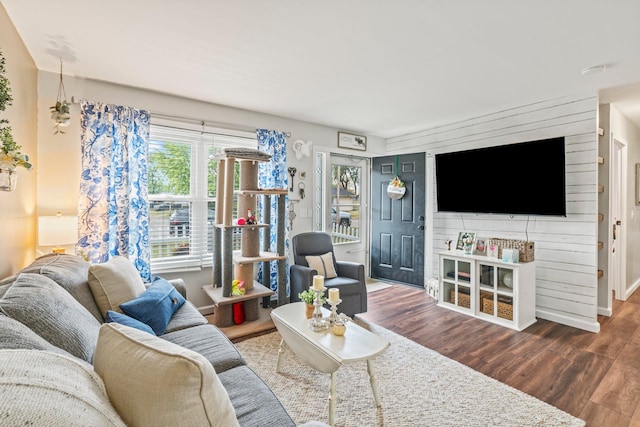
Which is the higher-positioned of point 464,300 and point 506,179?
point 506,179

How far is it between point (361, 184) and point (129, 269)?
3901mm

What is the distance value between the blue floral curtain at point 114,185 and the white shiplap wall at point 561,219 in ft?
12.7

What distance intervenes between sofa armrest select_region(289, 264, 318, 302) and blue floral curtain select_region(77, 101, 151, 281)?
1.49 meters

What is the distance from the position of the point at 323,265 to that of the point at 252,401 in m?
2.31

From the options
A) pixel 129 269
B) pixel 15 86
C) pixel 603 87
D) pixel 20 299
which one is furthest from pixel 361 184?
pixel 20 299

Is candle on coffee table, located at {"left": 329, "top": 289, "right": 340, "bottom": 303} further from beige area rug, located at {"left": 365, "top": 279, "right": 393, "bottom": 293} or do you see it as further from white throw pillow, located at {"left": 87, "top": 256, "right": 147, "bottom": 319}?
beige area rug, located at {"left": 365, "top": 279, "right": 393, "bottom": 293}

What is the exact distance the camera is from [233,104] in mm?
3688

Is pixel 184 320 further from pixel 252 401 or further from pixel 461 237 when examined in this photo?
pixel 461 237

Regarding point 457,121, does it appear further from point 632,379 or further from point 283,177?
point 632,379

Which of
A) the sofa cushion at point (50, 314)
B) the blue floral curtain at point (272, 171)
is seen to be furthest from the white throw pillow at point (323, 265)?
the sofa cushion at point (50, 314)

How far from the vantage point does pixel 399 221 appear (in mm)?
5059

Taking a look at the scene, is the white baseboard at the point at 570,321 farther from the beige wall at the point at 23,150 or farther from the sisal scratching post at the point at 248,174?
the beige wall at the point at 23,150

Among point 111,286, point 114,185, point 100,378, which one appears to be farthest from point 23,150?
point 100,378

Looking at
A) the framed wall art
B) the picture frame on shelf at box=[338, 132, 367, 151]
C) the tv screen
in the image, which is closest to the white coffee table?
the framed wall art
